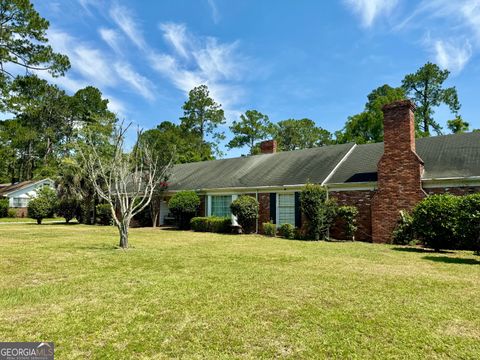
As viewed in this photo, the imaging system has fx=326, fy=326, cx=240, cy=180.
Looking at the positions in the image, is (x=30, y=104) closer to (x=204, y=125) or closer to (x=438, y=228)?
(x=438, y=228)

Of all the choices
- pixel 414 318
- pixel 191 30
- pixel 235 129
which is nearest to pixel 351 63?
pixel 191 30

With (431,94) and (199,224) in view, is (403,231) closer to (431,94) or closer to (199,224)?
(199,224)

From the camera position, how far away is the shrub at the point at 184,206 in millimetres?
Result: 19625

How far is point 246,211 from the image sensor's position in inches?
669

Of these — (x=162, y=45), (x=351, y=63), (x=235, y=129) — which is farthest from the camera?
(x=235, y=129)

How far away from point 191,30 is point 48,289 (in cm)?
1266

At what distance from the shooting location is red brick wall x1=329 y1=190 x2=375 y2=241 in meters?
14.2

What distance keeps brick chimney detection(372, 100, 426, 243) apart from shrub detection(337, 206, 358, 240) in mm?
788

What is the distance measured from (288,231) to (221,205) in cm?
545

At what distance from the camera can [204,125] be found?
156ft

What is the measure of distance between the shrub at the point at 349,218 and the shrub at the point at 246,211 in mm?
4557

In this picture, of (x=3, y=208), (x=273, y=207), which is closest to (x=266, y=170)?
(x=273, y=207)

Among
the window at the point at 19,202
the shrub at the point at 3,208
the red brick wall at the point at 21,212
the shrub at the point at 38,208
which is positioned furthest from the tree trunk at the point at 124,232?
the window at the point at 19,202

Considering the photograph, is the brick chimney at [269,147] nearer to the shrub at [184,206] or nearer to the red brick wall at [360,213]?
the shrub at [184,206]
